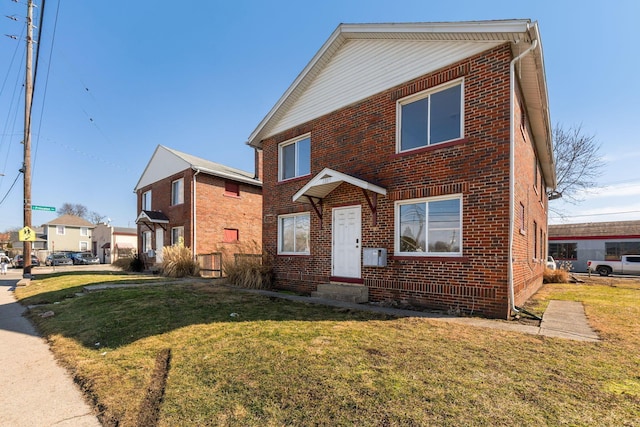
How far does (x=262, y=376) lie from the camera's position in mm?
3875

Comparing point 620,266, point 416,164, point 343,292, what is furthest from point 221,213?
point 620,266

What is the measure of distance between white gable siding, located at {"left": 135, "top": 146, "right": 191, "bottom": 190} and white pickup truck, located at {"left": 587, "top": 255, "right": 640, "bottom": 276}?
29.3 metres

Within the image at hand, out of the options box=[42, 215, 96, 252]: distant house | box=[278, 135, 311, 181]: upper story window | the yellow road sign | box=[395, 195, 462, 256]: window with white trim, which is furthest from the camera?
box=[42, 215, 96, 252]: distant house

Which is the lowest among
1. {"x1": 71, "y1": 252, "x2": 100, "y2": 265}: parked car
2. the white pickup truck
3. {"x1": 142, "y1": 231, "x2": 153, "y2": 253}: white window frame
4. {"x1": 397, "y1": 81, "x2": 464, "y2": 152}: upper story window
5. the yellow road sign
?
{"x1": 71, "y1": 252, "x2": 100, "y2": 265}: parked car

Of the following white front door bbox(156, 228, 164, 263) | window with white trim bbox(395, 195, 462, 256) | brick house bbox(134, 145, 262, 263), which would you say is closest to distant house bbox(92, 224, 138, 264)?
brick house bbox(134, 145, 262, 263)

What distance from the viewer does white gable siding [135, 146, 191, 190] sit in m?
20.4

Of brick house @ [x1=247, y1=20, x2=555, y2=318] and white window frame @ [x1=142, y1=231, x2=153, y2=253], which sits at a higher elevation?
brick house @ [x1=247, y1=20, x2=555, y2=318]

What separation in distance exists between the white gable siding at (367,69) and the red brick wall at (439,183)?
260 millimetres

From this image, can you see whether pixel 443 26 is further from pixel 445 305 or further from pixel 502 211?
pixel 445 305

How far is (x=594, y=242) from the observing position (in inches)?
1109

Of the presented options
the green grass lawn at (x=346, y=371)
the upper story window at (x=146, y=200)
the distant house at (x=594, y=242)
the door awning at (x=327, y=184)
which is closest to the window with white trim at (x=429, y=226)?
the door awning at (x=327, y=184)

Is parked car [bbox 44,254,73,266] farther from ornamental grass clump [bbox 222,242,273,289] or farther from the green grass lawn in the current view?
the green grass lawn

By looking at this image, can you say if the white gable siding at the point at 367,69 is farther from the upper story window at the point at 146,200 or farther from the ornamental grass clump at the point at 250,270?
the upper story window at the point at 146,200

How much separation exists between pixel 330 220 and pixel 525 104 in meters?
6.85
